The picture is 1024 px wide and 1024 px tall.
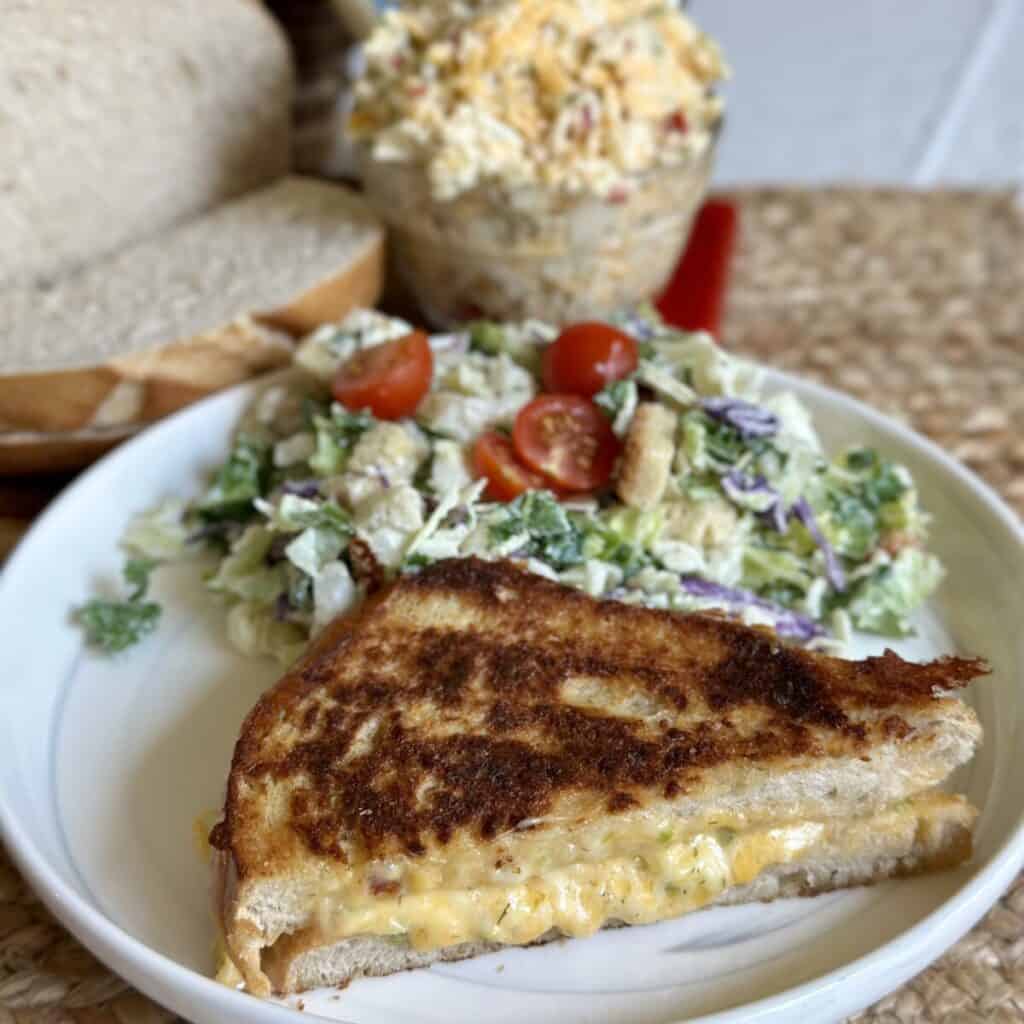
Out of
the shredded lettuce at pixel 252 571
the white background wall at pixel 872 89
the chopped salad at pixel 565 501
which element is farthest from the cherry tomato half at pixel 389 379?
the white background wall at pixel 872 89

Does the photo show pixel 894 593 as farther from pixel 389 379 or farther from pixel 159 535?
pixel 159 535

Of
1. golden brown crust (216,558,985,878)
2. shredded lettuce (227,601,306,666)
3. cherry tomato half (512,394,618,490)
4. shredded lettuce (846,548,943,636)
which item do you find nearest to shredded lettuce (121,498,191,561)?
shredded lettuce (227,601,306,666)

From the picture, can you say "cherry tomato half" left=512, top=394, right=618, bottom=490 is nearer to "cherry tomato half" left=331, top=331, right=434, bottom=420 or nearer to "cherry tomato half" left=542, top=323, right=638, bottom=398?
"cherry tomato half" left=542, top=323, right=638, bottom=398

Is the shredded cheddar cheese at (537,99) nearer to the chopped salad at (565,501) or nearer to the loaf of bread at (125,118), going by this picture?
the chopped salad at (565,501)

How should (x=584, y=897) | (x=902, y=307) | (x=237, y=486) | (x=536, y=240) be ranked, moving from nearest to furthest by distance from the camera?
1. (x=584, y=897)
2. (x=237, y=486)
3. (x=536, y=240)
4. (x=902, y=307)

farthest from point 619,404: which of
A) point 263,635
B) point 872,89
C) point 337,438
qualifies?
point 872,89

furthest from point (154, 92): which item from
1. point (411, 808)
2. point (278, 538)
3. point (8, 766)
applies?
point (411, 808)

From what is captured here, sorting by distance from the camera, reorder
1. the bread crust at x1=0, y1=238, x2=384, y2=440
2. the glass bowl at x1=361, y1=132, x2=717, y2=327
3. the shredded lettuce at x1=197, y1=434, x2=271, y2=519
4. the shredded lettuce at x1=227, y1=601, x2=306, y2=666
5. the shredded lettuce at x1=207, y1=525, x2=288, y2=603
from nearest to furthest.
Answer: the shredded lettuce at x1=227, y1=601, x2=306, y2=666 < the shredded lettuce at x1=207, y1=525, x2=288, y2=603 < the shredded lettuce at x1=197, y1=434, x2=271, y2=519 < the bread crust at x1=0, y1=238, x2=384, y2=440 < the glass bowl at x1=361, y1=132, x2=717, y2=327
